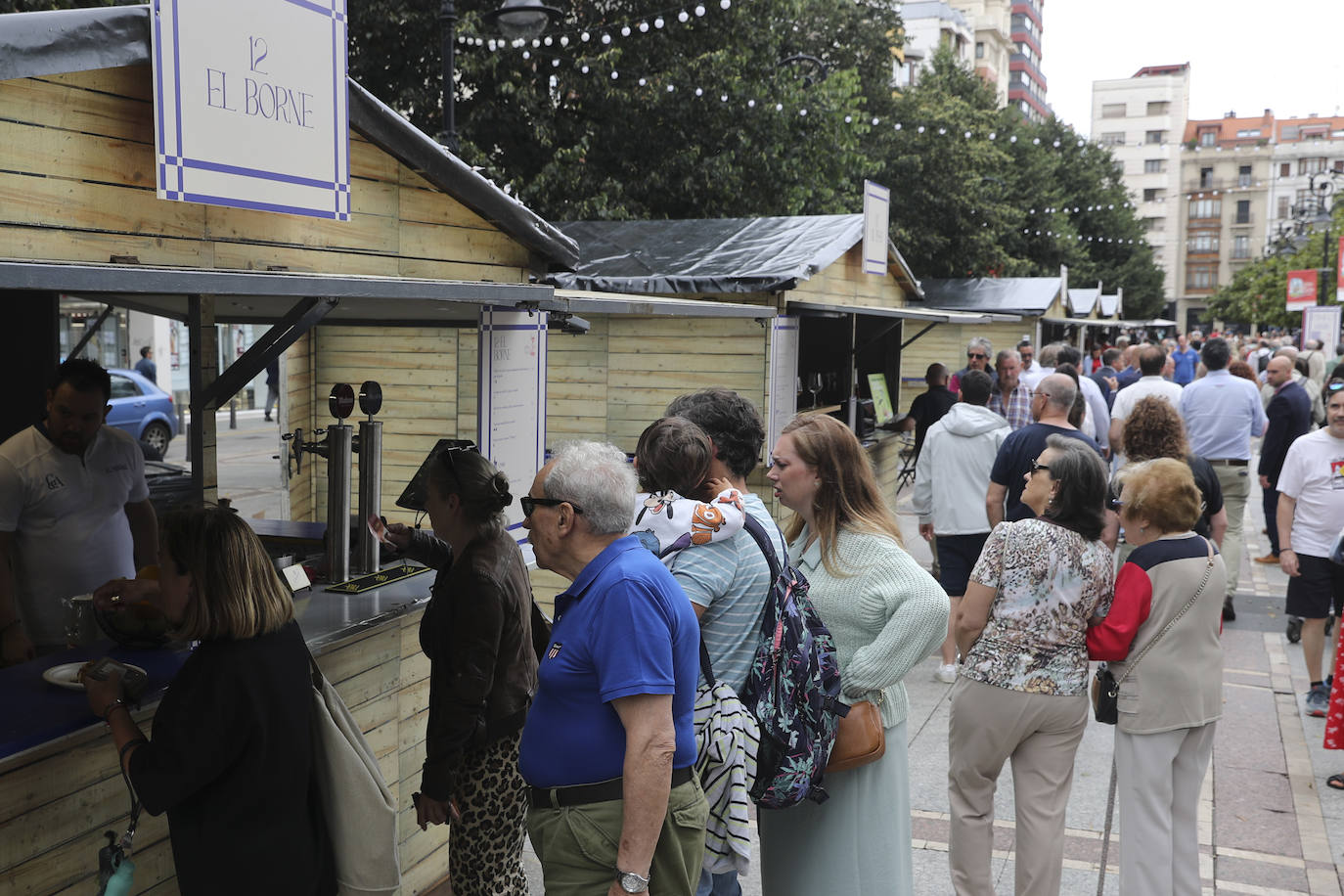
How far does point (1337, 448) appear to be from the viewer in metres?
6.68

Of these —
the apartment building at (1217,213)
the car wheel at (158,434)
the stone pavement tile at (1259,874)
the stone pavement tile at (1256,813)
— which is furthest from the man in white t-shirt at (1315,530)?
the apartment building at (1217,213)

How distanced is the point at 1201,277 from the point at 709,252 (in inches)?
4314

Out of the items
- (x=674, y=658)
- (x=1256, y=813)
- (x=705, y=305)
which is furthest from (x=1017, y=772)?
(x=705, y=305)

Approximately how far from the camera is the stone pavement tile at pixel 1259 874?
471 centimetres

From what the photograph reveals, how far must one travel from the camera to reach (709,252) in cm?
1052

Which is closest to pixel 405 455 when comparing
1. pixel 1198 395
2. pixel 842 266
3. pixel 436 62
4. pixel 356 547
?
pixel 356 547

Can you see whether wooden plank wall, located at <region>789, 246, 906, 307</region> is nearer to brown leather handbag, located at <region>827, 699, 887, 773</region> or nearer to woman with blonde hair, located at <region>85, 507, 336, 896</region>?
brown leather handbag, located at <region>827, 699, 887, 773</region>

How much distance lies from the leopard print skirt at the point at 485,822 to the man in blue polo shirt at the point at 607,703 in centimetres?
85

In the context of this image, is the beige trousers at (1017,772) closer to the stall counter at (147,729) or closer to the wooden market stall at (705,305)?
the stall counter at (147,729)

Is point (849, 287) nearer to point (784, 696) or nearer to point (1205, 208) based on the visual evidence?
point (784, 696)

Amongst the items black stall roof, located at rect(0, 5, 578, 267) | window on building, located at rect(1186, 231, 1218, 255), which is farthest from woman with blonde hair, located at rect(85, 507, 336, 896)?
window on building, located at rect(1186, 231, 1218, 255)

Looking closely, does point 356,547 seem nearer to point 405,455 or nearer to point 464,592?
point 464,592

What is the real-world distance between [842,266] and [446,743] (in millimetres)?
9328

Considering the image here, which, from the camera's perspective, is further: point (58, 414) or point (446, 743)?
point (58, 414)
